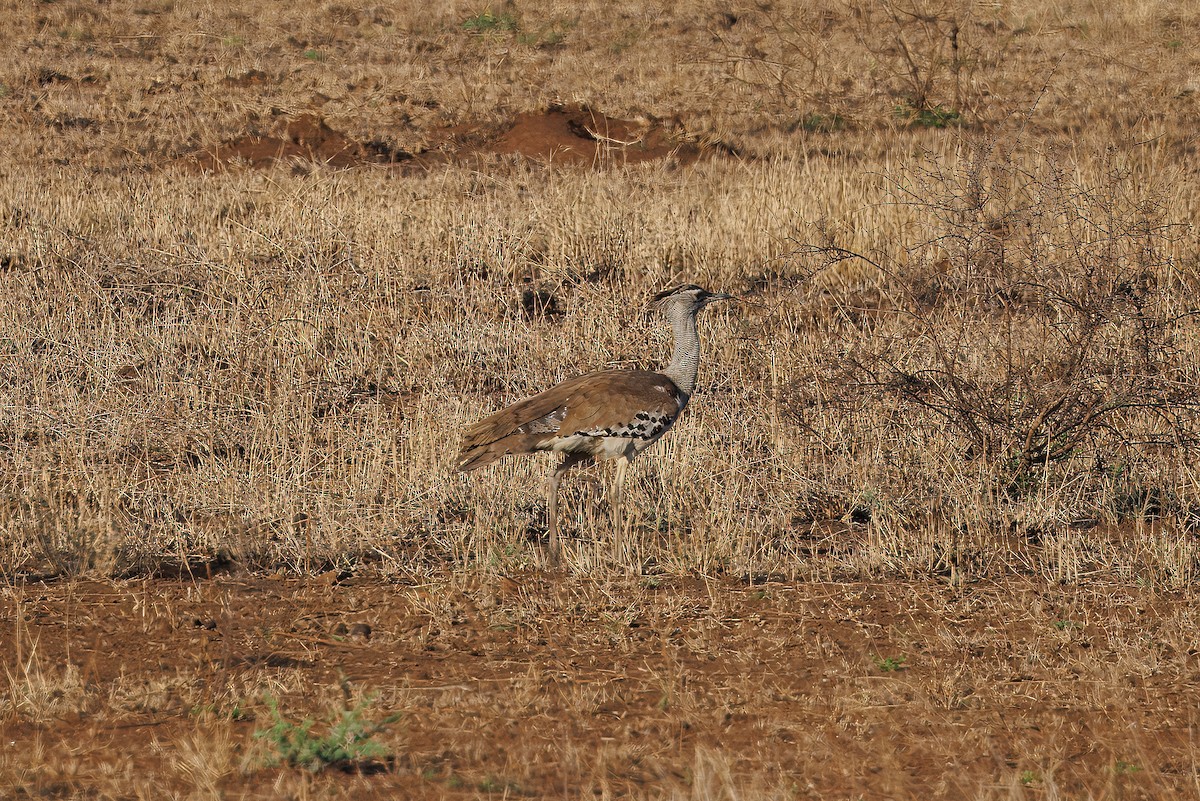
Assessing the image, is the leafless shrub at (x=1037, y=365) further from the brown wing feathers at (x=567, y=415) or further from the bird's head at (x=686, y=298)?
the brown wing feathers at (x=567, y=415)

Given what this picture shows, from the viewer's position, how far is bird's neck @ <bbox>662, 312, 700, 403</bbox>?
6.93 metres

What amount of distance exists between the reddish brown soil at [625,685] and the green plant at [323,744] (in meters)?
0.04

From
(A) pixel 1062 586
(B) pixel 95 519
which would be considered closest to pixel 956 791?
(A) pixel 1062 586

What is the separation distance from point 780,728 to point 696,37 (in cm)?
2423

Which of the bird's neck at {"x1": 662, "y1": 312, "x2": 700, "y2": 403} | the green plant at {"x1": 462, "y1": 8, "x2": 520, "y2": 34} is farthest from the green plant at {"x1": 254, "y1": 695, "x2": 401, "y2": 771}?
the green plant at {"x1": 462, "y1": 8, "x2": 520, "y2": 34}

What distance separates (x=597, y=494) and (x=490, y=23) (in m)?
22.4

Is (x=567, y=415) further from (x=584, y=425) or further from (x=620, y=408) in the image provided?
(x=620, y=408)

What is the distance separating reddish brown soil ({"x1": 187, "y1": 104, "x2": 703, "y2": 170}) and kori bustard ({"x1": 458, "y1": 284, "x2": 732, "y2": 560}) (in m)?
9.98

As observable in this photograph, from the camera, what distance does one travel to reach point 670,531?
646 centimetres

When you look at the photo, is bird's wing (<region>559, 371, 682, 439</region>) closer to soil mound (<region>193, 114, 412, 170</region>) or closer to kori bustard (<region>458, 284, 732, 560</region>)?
kori bustard (<region>458, 284, 732, 560</region>)

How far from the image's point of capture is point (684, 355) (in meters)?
6.98

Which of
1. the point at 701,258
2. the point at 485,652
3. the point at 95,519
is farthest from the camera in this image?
the point at 701,258

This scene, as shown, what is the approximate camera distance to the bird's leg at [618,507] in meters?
6.21

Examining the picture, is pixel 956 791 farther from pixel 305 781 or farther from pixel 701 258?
pixel 701 258
